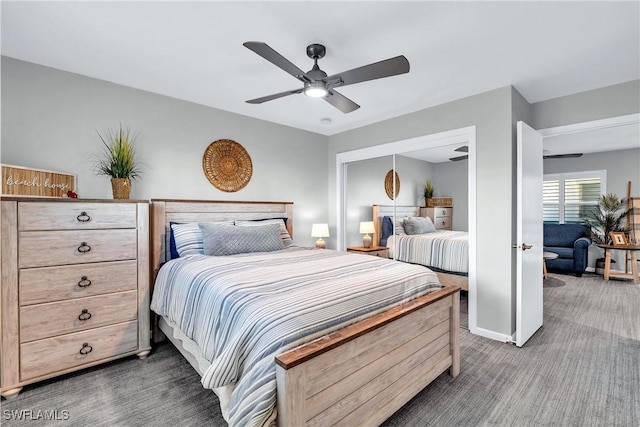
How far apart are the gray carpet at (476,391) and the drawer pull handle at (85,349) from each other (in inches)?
6.9

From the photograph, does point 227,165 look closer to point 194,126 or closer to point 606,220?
point 194,126

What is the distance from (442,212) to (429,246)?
0.43 m

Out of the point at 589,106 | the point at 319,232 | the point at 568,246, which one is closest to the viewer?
the point at 589,106

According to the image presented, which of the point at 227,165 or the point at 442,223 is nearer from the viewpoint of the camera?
the point at 442,223

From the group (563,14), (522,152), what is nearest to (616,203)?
(522,152)

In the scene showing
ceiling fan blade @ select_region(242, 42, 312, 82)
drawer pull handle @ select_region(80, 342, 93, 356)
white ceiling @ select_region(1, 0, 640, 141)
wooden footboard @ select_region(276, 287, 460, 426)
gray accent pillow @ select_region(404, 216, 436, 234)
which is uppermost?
white ceiling @ select_region(1, 0, 640, 141)

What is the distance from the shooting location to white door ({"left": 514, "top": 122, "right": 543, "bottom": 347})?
107 inches

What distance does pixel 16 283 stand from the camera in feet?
6.61

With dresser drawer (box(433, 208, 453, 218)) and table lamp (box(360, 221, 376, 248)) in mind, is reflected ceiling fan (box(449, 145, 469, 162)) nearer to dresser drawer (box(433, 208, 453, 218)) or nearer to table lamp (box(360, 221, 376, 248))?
dresser drawer (box(433, 208, 453, 218))

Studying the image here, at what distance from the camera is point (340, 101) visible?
2398 millimetres

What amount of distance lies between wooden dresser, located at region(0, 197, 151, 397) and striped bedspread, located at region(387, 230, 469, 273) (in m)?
2.87

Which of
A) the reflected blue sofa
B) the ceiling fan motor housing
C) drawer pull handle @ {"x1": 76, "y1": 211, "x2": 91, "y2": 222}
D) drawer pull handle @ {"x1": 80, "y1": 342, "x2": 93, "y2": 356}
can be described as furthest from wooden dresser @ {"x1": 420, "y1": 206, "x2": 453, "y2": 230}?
the reflected blue sofa

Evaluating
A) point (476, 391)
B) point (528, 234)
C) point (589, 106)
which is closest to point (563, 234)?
point (589, 106)

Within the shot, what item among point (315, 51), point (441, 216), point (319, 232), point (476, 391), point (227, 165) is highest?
point (315, 51)
